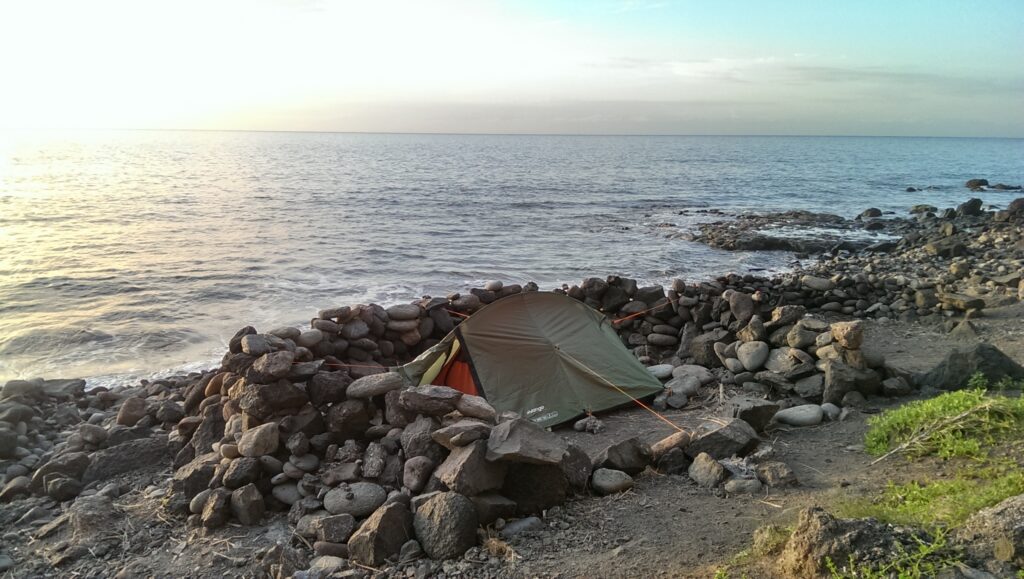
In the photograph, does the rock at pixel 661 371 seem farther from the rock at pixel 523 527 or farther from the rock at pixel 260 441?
the rock at pixel 260 441

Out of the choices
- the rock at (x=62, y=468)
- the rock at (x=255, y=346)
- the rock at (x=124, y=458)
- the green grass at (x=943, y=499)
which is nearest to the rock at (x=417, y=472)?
the rock at (x=255, y=346)

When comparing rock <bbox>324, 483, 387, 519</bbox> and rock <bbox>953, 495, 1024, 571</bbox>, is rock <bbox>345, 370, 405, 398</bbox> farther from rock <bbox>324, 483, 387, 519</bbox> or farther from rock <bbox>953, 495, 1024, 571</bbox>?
rock <bbox>953, 495, 1024, 571</bbox>

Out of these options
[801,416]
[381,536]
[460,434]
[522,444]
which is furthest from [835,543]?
Answer: [801,416]

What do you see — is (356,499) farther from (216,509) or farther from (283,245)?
(283,245)

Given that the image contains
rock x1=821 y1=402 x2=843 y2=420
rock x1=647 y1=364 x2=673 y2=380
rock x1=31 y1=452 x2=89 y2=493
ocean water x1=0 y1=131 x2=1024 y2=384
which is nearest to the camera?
rock x1=31 y1=452 x2=89 y2=493

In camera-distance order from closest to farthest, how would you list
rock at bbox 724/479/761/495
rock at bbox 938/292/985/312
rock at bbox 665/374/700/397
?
rock at bbox 724/479/761/495
rock at bbox 665/374/700/397
rock at bbox 938/292/985/312

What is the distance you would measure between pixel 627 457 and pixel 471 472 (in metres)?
1.75

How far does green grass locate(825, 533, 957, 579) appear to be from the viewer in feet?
11.6

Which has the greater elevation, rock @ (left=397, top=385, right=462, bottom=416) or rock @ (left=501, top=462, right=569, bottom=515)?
rock @ (left=397, top=385, right=462, bottom=416)

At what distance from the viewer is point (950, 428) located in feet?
19.6

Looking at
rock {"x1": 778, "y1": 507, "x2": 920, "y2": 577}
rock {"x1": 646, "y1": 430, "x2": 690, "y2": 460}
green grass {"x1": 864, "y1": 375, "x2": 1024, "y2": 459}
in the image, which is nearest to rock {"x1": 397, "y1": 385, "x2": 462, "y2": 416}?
rock {"x1": 646, "y1": 430, "x2": 690, "y2": 460}

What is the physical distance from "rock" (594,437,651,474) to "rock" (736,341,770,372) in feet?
12.9

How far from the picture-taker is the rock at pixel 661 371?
10.3 m

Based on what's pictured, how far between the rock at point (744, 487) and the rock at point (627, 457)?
91 centimetres
